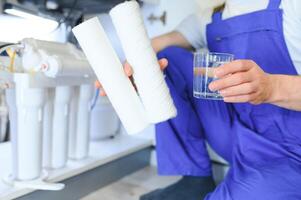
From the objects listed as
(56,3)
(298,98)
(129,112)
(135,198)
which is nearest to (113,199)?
(135,198)

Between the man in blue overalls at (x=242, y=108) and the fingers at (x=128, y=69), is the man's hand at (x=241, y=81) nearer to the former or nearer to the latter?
the man in blue overalls at (x=242, y=108)

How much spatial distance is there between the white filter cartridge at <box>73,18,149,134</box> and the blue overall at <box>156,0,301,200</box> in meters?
0.31

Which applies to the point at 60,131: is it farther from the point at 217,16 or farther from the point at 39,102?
the point at 217,16

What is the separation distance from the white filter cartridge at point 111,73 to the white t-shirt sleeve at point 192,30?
0.48 meters

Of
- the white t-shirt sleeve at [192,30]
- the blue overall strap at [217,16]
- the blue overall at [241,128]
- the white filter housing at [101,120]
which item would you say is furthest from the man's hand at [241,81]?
the white filter housing at [101,120]

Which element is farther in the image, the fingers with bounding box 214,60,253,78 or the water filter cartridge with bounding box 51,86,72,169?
the water filter cartridge with bounding box 51,86,72,169

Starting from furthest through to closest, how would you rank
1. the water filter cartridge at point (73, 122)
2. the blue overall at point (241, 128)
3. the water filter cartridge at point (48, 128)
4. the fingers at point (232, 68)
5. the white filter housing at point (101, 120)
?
the white filter housing at point (101, 120) < the water filter cartridge at point (73, 122) < the water filter cartridge at point (48, 128) < the blue overall at point (241, 128) < the fingers at point (232, 68)

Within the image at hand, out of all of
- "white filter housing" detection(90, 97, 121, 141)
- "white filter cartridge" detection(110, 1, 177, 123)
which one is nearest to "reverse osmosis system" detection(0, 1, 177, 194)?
"white filter cartridge" detection(110, 1, 177, 123)

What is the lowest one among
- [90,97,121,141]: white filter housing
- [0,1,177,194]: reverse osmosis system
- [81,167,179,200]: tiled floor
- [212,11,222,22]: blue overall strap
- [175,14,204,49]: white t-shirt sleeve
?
[81,167,179,200]: tiled floor

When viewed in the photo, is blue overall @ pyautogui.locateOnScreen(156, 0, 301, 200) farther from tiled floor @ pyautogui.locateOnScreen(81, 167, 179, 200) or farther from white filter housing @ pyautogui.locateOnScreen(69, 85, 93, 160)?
white filter housing @ pyautogui.locateOnScreen(69, 85, 93, 160)

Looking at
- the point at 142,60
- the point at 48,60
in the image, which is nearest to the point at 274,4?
the point at 142,60

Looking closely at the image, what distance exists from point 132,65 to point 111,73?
50 mm

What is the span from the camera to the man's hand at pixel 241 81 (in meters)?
0.58

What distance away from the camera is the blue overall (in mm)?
736
